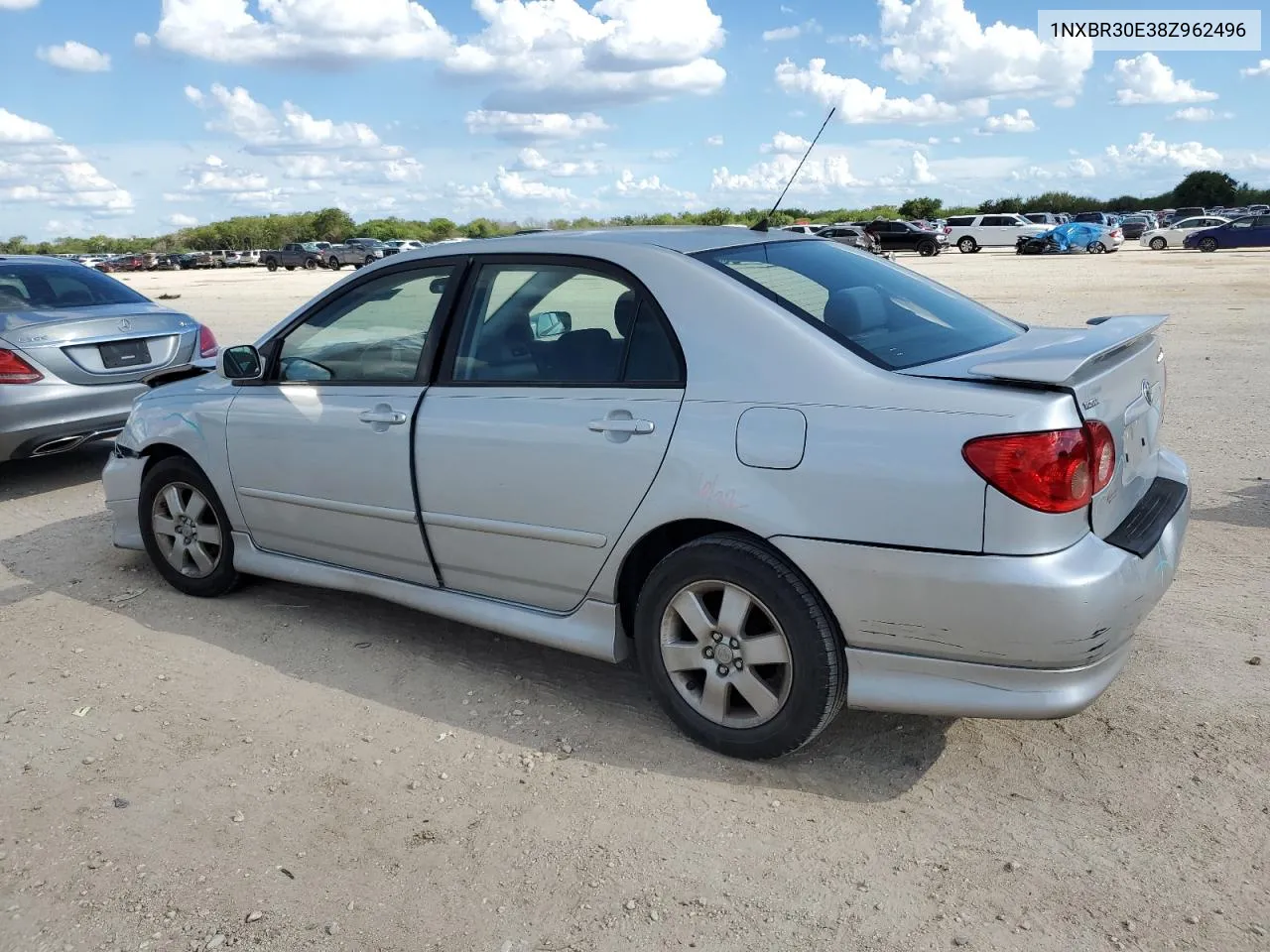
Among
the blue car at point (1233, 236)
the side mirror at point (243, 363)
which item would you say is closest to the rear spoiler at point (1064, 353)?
the side mirror at point (243, 363)

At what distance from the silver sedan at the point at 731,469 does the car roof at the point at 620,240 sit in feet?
0.06

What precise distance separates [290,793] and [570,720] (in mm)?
943

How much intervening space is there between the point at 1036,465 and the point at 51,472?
754 centimetres

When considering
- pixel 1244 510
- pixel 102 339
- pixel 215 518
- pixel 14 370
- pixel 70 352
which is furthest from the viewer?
pixel 102 339

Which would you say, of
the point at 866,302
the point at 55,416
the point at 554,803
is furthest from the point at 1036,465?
the point at 55,416

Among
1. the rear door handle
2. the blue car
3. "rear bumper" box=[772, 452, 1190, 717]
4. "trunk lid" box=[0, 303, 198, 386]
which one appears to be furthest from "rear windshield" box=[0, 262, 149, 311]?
the blue car

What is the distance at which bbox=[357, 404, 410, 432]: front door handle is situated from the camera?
13.2 ft

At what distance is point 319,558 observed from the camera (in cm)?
453

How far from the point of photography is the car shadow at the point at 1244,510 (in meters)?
5.52

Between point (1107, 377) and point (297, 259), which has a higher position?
point (1107, 377)

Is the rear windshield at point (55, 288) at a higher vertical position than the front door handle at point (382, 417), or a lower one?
higher

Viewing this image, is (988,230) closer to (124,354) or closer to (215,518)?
(124,354)

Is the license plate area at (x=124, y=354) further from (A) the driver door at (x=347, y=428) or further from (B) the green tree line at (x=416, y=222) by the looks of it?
(B) the green tree line at (x=416, y=222)

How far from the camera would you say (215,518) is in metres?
4.91
